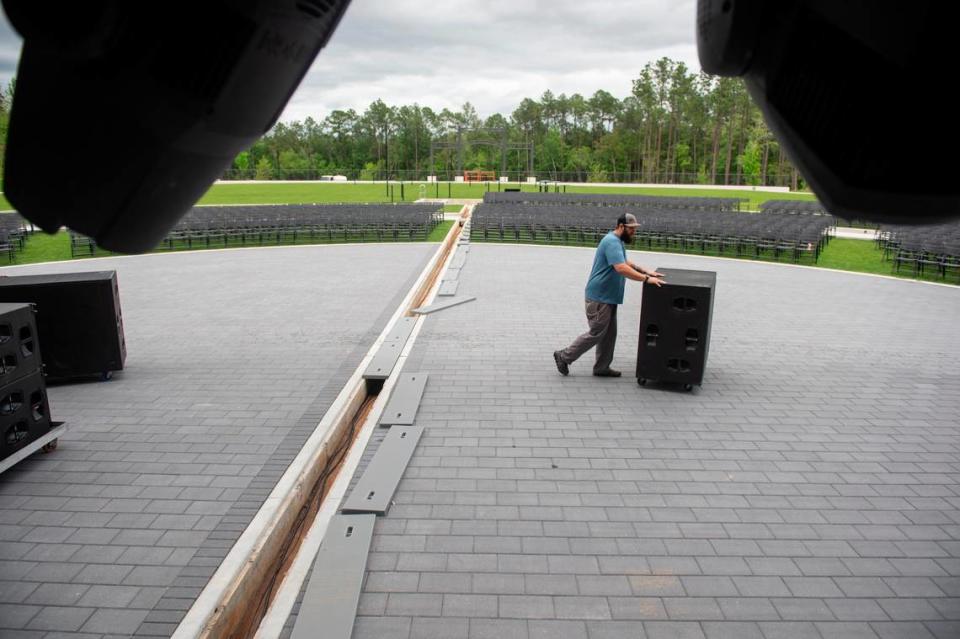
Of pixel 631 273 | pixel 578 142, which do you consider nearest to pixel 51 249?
pixel 631 273

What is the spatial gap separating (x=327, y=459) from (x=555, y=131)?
113 metres

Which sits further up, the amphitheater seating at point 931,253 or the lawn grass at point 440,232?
the amphitheater seating at point 931,253

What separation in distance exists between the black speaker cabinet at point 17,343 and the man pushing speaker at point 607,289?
5504mm

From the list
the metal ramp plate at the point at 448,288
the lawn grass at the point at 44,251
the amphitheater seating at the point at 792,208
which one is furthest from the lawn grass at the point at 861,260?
the lawn grass at the point at 44,251

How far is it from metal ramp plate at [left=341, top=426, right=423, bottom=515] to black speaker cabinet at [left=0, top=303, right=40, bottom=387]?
10.1 feet

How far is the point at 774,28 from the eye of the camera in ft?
3.29

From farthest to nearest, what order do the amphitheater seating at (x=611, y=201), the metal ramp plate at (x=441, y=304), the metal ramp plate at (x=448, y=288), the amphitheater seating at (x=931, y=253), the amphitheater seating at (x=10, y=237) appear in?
1. the amphitheater seating at (x=611, y=201)
2. the amphitheater seating at (x=10, y=237)
3. the amphitheater seating at (x=931, y=253)
4. the metal ramp plate at (x=448, y=288)
5. the metal ramp plate at (x=441, y=304)

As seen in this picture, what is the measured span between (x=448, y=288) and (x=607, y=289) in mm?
6679

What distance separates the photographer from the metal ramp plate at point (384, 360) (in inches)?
301

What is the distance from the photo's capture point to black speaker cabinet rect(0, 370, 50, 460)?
17.0 feet

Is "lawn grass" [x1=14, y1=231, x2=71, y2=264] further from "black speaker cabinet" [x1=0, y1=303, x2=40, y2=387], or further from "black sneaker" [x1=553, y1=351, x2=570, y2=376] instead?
"black sneaker" [x1=553, y1=351, x2=570, y2=376]

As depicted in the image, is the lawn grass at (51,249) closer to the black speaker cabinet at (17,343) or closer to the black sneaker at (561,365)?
the black speaker cabinet at (17,343)

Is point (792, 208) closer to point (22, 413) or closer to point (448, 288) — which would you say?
point (448, 288)

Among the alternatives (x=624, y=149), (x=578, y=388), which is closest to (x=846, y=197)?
(x=578, y=388)
